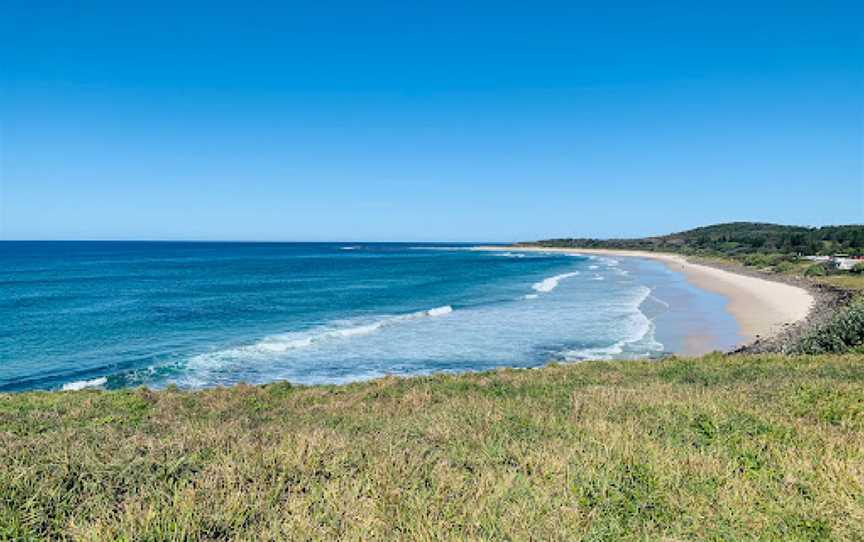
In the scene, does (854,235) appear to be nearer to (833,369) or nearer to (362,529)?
(833,369)

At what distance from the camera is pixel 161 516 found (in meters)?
4.53

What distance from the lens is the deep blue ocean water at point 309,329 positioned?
24.1 metres

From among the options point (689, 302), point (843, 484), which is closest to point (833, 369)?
point (843, 484)

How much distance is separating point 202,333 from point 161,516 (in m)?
30.8

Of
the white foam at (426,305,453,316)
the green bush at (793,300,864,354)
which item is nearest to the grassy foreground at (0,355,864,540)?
the green bush at (793,300,864,354)

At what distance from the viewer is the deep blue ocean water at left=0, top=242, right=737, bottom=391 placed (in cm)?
2409

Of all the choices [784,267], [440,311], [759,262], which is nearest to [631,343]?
[440,311]

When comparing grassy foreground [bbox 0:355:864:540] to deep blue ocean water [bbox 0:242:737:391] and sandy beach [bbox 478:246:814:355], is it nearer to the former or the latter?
deep blue ocean water [bbox 0:242:737:391]

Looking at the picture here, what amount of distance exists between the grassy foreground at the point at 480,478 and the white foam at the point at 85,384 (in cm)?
1620

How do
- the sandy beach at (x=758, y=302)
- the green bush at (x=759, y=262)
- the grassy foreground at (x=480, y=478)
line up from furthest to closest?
the green bush at (x=759, y=262)
the sandy beach at (x=758, y=302)
the grassy foreground at (x=480, y=478)

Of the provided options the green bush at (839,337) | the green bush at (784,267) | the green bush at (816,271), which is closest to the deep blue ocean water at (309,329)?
the green bush at (839,337)

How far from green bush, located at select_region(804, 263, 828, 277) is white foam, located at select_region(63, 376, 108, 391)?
224 feet

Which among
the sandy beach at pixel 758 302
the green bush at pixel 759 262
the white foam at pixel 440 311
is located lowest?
the white foam at pixel 440 311

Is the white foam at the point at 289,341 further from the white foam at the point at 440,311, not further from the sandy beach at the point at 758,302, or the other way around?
→ the sandy beach at the point at 758,302
